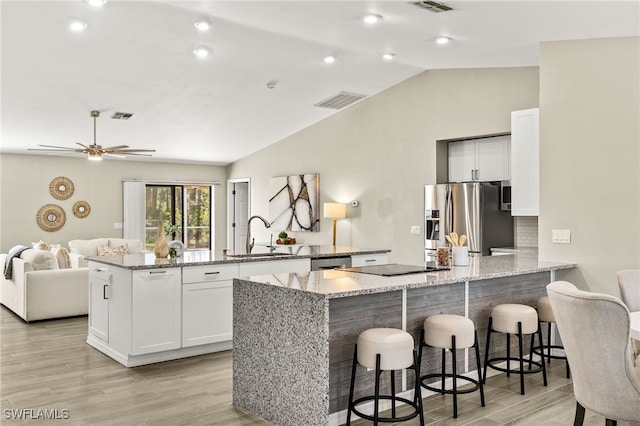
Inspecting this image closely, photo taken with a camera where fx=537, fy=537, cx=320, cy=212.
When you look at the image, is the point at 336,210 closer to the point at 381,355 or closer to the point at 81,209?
the point at 81,209

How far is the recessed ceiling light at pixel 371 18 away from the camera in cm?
417

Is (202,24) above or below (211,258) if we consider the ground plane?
above

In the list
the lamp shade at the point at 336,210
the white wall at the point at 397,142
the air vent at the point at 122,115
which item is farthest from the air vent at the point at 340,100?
the air vent at the point at 122,115

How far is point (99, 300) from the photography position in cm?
483

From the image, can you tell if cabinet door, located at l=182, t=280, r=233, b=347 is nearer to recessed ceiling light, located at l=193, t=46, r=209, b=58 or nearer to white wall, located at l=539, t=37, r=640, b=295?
recessed ceiling light, located at l=193, t=46, r=209, b=58

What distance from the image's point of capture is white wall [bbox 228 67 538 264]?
20.8ft

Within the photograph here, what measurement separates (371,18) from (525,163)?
91.7 inches

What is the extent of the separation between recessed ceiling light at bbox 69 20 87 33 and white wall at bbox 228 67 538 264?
4156mm

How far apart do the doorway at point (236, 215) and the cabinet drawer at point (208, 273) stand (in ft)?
20.4

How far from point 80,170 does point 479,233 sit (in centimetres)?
690

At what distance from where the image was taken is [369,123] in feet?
25.7

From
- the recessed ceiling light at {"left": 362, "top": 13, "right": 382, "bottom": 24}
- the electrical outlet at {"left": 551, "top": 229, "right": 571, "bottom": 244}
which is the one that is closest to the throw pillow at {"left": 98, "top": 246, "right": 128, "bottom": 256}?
the recessed ceiling light at {"left": 362, "top": 13, "right": 382, "bottom": 24}

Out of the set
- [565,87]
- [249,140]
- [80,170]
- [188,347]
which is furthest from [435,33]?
[80,170]

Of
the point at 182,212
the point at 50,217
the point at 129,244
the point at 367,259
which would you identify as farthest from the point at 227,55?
the point at 182,212
